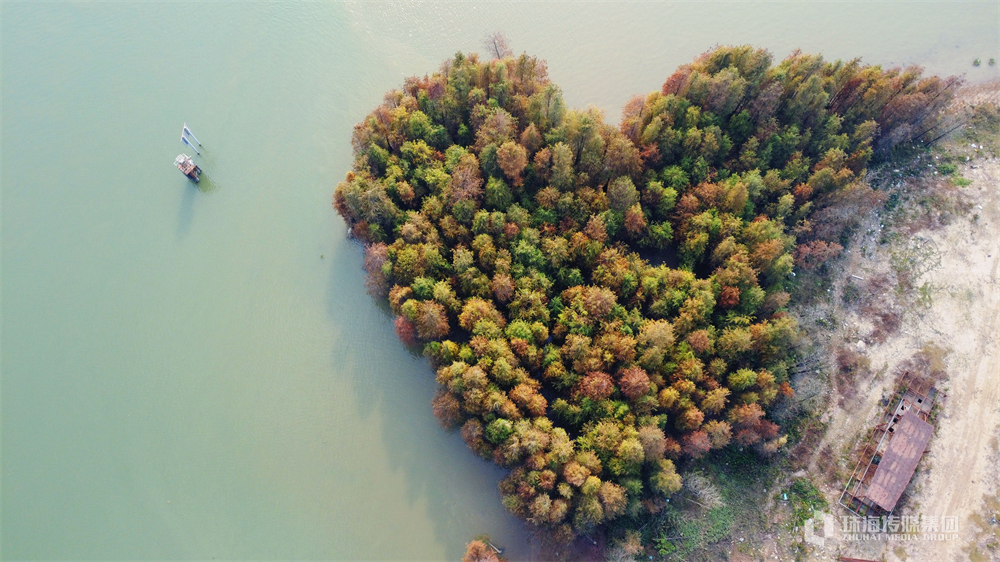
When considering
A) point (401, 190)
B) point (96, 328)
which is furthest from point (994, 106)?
point (96, 328)

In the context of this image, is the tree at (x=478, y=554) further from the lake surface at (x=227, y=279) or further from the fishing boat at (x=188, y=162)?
the fishing boat at (x=188, y=162)

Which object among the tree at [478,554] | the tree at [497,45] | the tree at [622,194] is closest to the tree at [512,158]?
the tree at [622,194]

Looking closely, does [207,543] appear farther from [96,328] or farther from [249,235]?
[249,235]

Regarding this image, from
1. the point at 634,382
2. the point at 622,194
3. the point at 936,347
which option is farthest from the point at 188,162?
the point at 936,347

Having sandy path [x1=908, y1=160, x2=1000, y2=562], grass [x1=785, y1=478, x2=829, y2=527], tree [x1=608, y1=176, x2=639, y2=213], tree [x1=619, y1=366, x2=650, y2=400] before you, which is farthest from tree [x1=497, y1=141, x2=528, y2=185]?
sandy path [x1=908, y1=160, x2=1000, y2=562]

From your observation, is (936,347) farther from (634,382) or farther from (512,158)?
(512,158)

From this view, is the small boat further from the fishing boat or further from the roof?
the roof
